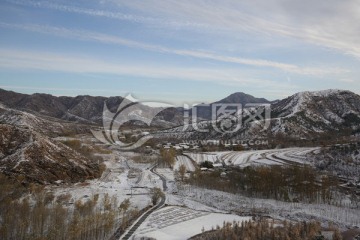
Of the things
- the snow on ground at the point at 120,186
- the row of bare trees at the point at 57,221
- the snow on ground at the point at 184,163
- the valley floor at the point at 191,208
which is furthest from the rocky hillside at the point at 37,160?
the snow on ground at the point at 184,163

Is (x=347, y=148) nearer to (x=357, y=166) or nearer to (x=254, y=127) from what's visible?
(x=357, y=166)

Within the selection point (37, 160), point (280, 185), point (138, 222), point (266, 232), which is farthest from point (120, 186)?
point (266, 232)

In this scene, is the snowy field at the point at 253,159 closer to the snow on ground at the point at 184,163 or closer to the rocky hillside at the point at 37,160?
the snow on ground at the point at 184,163

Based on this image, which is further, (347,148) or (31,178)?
(347,148)

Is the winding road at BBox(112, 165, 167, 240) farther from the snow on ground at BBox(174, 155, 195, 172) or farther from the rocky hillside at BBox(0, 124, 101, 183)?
the snow on ground at BBox(174, 155, 195, 172)

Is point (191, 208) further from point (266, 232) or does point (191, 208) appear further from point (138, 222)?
point (266, 232)

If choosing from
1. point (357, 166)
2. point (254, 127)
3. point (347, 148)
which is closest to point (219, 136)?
point (254, 127)
